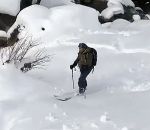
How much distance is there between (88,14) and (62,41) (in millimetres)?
1941

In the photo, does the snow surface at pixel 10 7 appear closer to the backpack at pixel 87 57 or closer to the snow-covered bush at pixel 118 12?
the snow-covered bush at pixel 118 12

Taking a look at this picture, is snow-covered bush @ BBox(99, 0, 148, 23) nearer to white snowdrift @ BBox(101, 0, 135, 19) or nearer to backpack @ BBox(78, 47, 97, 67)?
white snowdrift @ BBox(101, 0, 135, 19)

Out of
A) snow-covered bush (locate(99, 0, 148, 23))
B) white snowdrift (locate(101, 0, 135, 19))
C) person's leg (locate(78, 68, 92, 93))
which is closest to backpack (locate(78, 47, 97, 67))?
person's leg (locate(78, 68, 92, 93))

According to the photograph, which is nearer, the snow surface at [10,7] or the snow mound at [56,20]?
the snow mound at [56,20]

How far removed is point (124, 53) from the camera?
15.5 m

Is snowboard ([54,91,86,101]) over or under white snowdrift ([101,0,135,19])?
over

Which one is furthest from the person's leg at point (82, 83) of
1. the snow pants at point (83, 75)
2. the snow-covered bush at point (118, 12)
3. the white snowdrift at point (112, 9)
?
the white snowdrift at point (112, 9)

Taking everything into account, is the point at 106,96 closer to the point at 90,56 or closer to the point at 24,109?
the point at 90,56

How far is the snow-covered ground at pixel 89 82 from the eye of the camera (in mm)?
10273

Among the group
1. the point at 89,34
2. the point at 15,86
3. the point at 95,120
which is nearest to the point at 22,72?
A: the point at 15,86

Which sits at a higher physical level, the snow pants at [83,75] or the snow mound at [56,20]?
the snow pants at [83,75]

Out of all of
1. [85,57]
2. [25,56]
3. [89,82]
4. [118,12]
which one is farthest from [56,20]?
[85,57]

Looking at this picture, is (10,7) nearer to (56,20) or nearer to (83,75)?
(56,20)

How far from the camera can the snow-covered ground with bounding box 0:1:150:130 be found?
404 inches
